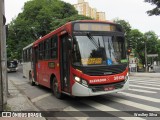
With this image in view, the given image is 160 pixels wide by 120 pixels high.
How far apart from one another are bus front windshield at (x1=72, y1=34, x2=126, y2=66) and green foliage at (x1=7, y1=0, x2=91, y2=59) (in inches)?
1312

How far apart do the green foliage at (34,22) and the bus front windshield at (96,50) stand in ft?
109

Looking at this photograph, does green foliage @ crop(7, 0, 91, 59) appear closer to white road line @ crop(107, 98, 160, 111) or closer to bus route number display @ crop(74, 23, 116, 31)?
bus route number display @ crop(74, 23, 116, 31)

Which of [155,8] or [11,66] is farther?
[11,66]

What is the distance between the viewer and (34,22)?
4747 centimetres

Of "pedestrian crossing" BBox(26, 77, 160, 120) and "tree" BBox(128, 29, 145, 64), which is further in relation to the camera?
"tree" BBox(128, 29, 145, 64)

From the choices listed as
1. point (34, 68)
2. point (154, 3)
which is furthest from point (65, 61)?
point (154, 3)

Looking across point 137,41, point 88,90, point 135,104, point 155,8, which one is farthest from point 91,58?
point 137,41

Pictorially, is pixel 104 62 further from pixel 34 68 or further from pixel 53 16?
pixel 53 16

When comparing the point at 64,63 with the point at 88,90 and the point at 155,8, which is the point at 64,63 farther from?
the point at 155,8

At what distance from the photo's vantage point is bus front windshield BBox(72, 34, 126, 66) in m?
9.09

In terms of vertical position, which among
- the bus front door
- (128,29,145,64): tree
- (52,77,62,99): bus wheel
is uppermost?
(128,29,145,64): tree

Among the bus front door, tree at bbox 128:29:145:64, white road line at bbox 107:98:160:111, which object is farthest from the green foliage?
white road line at bbox 107:98:160:111

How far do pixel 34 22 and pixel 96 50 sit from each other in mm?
39616

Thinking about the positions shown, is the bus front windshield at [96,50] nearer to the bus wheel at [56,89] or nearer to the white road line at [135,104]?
the white road line at [135,104]
